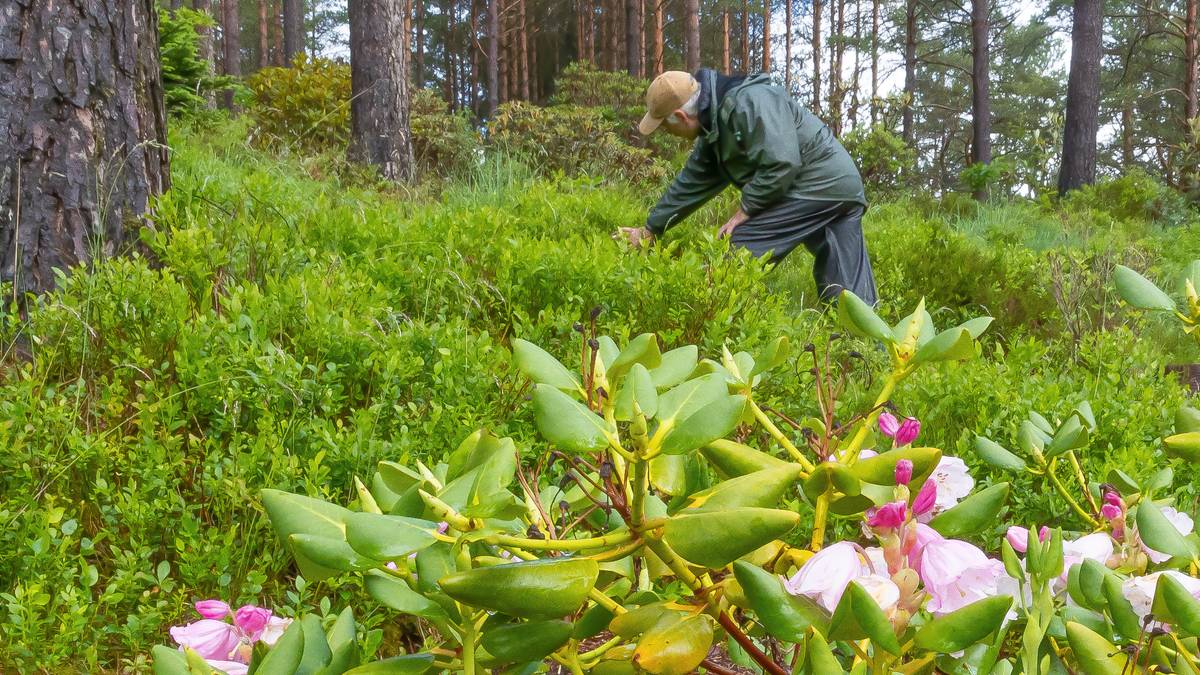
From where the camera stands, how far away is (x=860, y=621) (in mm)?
555

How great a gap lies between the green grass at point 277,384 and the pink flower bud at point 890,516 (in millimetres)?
1266

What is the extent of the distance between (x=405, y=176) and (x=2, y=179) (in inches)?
213

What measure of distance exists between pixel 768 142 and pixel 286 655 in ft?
15.3

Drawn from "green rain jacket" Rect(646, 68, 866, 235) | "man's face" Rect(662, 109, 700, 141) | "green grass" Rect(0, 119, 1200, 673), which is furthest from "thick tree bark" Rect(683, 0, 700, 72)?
"green grass" Rect(0, 119, 1200, 673)

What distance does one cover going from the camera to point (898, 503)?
65cm

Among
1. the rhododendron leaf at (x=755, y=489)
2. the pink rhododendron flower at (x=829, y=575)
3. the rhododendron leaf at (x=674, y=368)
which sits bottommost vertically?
the pink rhododendron flower at (x=829, y=575)

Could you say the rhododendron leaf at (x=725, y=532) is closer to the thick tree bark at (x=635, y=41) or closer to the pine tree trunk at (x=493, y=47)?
the thick tree bark at (x=635, y=41)

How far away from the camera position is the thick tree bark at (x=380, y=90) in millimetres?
7945

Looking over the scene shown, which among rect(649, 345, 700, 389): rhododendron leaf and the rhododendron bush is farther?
rect(649, 345, 700, 389): rhododendron leaf

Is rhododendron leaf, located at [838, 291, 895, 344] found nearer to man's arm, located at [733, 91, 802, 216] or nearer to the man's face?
man's arm, located at [733, 91, 802, 216]

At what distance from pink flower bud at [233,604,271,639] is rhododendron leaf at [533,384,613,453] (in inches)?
15.5

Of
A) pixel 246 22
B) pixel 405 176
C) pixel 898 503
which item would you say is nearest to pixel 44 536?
pixel 898 503

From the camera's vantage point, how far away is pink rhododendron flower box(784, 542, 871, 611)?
0.62m

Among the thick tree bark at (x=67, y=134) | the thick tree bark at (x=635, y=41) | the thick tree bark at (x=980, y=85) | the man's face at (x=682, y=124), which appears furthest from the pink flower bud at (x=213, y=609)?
the thick tree bark at (x=980, y=85)
